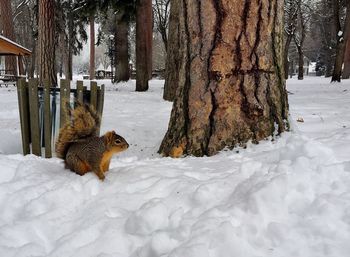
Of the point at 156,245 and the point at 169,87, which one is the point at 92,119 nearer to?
the point at 156,245

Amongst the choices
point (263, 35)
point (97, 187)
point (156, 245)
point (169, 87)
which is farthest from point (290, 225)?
point (169, 87)

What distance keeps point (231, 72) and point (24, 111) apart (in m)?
2.66

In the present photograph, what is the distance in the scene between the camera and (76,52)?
3303 cm

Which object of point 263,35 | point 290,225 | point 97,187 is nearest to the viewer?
point 290,225

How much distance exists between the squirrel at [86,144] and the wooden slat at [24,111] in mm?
1207

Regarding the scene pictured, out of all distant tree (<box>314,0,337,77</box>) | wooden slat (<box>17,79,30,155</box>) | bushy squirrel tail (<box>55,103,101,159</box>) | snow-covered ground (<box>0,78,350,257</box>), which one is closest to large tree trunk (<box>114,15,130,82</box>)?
wooden slat (<box>17,79,30,155</box>)

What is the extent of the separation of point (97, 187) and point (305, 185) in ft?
4.96

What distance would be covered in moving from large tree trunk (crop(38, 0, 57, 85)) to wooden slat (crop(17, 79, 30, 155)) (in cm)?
759

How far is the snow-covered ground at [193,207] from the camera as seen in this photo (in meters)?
1.88

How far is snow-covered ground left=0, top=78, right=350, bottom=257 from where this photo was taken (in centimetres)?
188

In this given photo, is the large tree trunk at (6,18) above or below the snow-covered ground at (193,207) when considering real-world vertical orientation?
above

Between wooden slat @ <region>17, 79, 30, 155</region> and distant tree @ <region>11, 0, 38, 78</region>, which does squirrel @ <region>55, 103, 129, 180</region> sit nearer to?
wooden slat @ <region>17, 79, 30, 155</region>

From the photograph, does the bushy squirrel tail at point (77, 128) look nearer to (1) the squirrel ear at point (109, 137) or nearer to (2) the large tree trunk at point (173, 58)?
(1) the squirrel ear at point (109, 137)

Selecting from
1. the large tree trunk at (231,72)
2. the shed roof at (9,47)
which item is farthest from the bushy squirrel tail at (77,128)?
the shed roof at (9,47)
